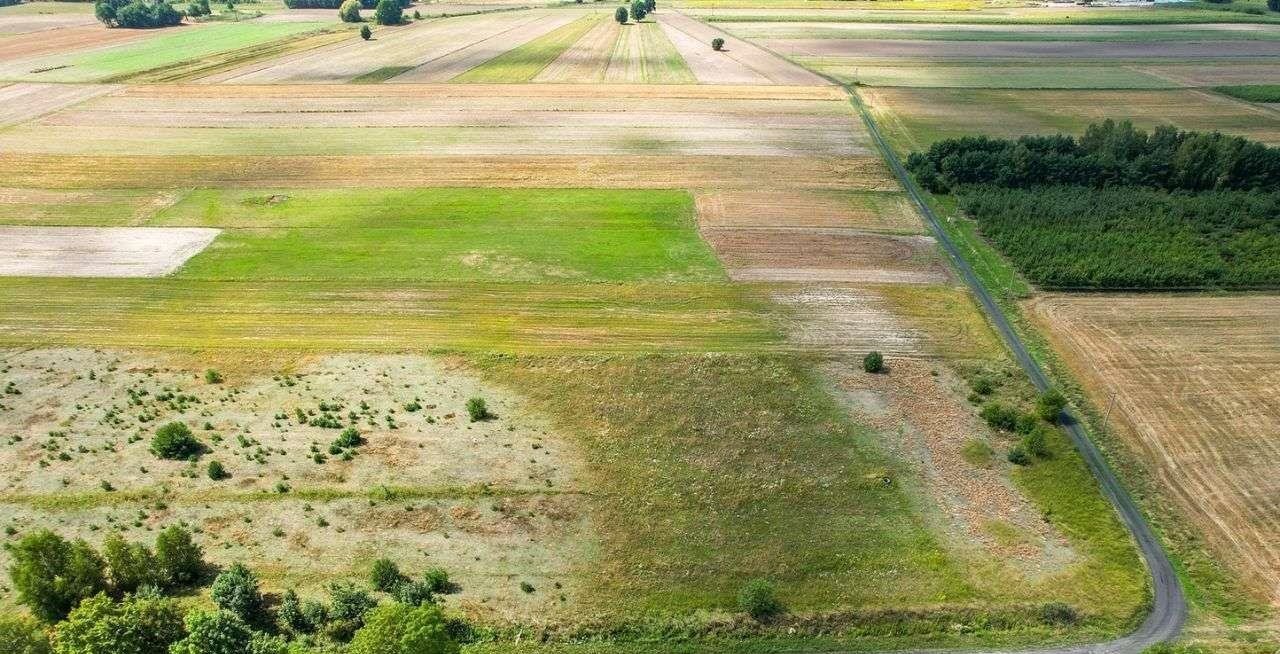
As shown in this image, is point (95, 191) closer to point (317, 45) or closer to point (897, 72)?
point (317, 45)

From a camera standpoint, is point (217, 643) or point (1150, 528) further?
point (1150, 528)

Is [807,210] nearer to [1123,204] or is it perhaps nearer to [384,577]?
[1123,204]

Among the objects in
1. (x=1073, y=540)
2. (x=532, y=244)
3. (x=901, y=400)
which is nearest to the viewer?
(x=1073, y=540)

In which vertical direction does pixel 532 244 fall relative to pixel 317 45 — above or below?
below

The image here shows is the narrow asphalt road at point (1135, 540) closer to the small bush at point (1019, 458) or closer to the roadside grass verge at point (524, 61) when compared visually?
the small bush at point (1019, 458)

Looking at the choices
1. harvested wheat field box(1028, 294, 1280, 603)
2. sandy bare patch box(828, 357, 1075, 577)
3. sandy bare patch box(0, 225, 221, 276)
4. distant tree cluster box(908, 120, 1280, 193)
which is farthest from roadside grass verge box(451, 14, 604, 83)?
harvested wheat field box(1028, 294, 1280, 603)

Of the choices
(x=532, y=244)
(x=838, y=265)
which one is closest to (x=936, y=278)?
(x=838, y=265)

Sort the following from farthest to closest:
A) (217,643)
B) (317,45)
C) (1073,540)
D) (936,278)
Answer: (317,45) < (936,278) < (1073,540) < (217,643)

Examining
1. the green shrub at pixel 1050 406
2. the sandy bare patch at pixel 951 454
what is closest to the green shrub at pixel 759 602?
the sandy bare patch at pixel 951 454

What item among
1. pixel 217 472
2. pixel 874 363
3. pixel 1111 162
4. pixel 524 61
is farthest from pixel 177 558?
pixel 524 61
